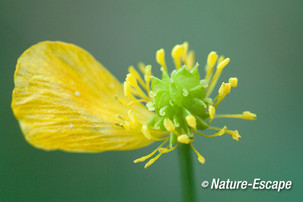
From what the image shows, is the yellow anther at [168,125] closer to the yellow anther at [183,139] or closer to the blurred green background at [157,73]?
the yellow anther at [183,139]

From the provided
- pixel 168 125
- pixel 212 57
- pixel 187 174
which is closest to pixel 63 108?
pixel 168 125

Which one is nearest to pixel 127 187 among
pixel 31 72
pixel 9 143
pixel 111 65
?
pixel 9 143

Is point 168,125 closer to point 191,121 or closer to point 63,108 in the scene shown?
point 191,121

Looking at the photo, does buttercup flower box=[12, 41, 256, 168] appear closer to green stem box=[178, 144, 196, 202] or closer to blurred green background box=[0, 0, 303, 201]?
green stem box=[178, 144, 196, 202]

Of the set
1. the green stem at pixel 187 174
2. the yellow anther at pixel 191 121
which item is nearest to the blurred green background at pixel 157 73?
the green stem at pixel 187 174

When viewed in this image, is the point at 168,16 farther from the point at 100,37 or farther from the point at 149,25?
the point at 100,37
